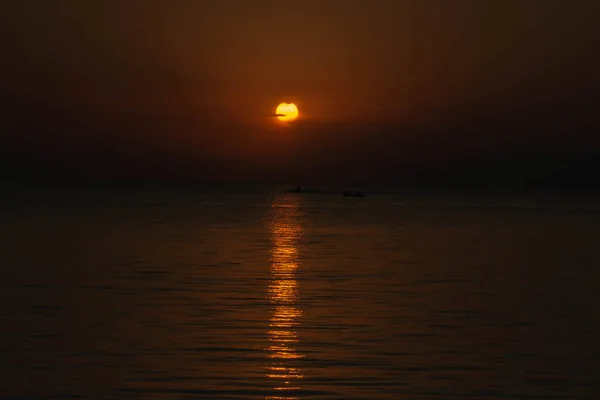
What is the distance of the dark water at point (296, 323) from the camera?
18.3 m

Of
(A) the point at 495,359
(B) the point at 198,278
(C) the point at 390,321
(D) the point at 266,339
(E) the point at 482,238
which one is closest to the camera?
(A) the point at 495,359

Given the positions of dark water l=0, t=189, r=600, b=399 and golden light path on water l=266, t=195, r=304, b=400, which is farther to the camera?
golden light path on water l=266, t=195, r=304, b=400

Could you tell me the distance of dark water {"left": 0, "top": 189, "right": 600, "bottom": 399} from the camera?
18.3 m

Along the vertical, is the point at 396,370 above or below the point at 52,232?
below

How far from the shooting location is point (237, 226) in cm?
7912

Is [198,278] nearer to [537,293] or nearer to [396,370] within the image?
[537,293]

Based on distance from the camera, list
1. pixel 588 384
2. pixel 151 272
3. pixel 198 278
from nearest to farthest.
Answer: pixel 588 384
pixel 198 278
pixel 151 272

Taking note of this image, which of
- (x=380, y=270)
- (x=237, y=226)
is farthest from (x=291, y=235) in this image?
(x=380, y=270)

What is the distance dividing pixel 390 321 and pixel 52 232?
4439cm

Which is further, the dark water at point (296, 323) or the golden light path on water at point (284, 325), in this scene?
the golden light path on water at point (284, 325)

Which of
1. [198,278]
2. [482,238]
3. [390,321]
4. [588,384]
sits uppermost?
[482,238]

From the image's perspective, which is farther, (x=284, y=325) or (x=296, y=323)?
(x=296, y=323)

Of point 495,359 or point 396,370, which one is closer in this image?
point 396,370

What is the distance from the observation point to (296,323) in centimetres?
2523
